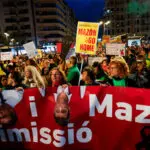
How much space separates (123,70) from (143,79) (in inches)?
28.2

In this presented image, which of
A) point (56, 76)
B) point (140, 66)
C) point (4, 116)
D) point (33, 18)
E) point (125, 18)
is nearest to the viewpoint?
point (4, 116)

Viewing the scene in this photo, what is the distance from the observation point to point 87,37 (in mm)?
5906

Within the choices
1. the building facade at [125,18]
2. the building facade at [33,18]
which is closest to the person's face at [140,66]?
the building facade at [33,18]

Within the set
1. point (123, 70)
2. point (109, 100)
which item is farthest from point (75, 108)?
point (123, 70)

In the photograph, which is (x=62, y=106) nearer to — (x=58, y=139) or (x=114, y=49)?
(x=58, y=139)

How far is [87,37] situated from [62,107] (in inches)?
97.8

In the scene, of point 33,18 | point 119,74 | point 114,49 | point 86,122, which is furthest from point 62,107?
point 33,18

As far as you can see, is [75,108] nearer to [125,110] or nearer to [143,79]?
[125,110]

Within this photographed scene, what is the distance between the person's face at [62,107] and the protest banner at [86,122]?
63 mm

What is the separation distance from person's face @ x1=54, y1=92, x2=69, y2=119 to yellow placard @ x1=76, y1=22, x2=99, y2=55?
230 centimetres

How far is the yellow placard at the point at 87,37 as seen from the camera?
582 centimetres

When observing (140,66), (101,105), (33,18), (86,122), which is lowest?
(86,122)

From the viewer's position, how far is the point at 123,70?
16.5 ft

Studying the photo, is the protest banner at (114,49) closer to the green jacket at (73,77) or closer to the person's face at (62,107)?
the green jacket at (73,77)
